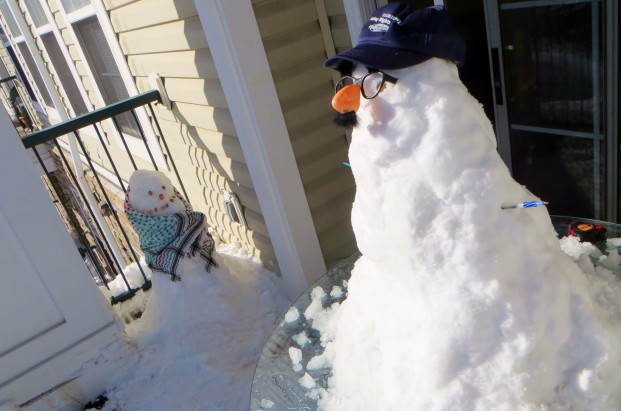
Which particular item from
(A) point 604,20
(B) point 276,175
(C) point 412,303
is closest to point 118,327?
(B) point 276,175

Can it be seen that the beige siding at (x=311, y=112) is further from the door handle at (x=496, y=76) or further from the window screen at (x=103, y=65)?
the window screen at (x=103, y=65)

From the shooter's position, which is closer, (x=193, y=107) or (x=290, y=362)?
(x=290, y=362)

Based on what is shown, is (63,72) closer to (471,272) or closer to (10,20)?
(10,20)

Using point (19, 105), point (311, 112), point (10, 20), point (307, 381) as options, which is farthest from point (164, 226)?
point (19, 105)

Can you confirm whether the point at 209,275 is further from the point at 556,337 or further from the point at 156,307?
the point at 556,337

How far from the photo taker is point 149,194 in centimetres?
273

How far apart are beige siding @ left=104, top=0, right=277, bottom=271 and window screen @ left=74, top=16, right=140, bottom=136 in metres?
0.97

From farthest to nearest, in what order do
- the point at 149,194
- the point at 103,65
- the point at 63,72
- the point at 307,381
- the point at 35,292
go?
the point at 63,72 < the point at 103,65 < the point at 149,194 < the point at 35,292 < the point at 307,381

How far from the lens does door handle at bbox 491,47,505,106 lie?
211cm

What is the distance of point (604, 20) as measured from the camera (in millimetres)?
1690

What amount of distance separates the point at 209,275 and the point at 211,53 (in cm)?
122

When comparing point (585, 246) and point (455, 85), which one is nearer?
point (455, 85)

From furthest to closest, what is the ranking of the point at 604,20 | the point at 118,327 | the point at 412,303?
the point at 118,327
the point at 604,20
the point at 412,303

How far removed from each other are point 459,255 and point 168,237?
209 cm
